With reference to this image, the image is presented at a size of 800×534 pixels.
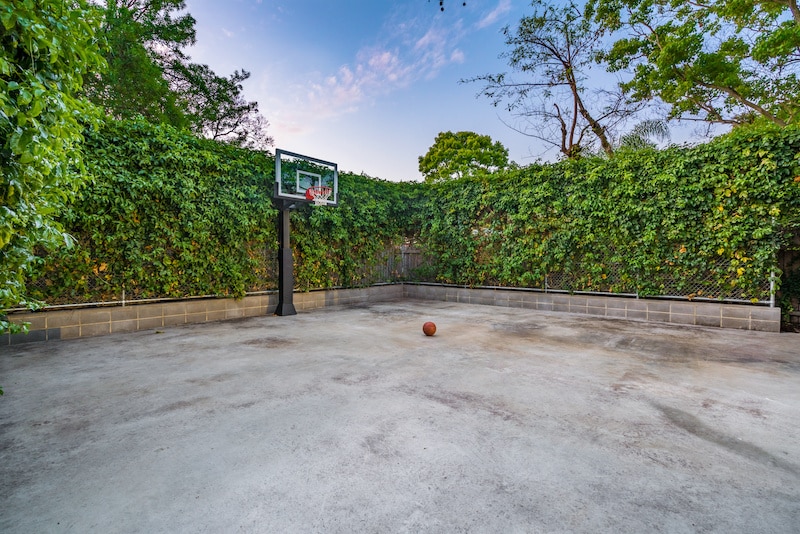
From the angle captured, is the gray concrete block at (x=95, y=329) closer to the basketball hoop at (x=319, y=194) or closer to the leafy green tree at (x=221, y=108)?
the basketball hoop at (x=319, y=194)

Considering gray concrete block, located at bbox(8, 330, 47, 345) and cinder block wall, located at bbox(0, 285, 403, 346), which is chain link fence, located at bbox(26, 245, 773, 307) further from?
gray concrete block, located at bbox(8, 330, 47, 345)

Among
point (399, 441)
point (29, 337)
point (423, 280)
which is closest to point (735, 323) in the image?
point (423, 280)

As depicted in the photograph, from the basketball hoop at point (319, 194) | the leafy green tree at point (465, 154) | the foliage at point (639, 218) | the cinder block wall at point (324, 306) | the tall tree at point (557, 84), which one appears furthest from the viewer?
the leafy green tree at point (465, 154)

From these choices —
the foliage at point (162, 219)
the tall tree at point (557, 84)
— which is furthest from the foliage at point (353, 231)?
the tall tree at point (557, 84)

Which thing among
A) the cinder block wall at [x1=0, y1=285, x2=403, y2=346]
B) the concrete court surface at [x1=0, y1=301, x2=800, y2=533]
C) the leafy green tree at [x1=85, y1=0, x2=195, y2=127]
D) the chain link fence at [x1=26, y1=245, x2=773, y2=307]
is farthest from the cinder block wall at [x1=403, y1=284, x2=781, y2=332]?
the leafy green tree at [x1=85, y1=0, x2=195, y2=127]

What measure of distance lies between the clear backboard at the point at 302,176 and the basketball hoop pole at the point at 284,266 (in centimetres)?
30

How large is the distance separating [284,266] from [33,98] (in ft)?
17.4

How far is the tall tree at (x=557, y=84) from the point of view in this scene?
10547mm

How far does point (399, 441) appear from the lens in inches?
77.2

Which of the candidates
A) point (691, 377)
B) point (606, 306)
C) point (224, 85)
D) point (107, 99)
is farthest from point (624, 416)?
point (224, 85)

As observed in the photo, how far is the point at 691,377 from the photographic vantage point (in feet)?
10.1

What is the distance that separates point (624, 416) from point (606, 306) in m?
4.68

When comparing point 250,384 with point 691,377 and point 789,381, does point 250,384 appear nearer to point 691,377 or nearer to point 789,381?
point 691,377

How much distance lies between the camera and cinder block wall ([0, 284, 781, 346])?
180 inches
